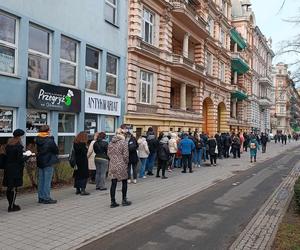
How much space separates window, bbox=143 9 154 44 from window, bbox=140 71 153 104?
205 cm

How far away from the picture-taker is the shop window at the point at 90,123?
58.9 ft

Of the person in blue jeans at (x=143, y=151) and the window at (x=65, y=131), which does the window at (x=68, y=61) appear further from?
the person in blue jeans at (x=143, y=151)

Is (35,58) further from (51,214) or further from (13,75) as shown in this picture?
(51,214)

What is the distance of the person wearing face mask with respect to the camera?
29.3 feet

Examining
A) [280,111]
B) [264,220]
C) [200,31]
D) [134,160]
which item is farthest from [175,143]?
[280,111]

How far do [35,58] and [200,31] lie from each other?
2011 centimetres

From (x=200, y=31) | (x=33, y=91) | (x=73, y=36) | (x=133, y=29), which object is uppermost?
(x=200, y=31)

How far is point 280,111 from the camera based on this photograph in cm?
11550

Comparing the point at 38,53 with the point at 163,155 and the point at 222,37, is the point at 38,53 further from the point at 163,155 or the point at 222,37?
the point at 222,37

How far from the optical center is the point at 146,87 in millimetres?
24094

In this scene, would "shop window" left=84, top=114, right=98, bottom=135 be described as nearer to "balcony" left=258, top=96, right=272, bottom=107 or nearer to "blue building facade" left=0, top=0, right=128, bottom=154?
"blue building facade" left=0, top=0, right=128, bottom=154

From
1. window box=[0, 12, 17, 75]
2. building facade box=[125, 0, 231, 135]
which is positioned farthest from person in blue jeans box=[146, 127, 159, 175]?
window box=[0, 12, 17, 75]

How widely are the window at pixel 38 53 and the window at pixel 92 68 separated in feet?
9.06

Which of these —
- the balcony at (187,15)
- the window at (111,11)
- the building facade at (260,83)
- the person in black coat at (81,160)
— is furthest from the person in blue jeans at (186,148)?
the building facade at (260,83)
